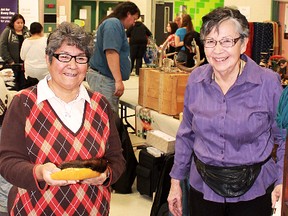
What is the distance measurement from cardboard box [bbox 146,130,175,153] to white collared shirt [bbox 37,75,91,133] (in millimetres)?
2357

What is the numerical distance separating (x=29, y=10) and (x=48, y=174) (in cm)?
983

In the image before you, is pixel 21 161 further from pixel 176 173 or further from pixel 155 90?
pixel 155 90

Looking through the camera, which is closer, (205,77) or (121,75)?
(205,77)

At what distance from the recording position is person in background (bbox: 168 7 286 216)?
2277mm

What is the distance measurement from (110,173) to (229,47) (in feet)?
2.21

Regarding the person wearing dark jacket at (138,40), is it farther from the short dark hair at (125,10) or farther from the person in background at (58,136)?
the person in background at (58,136)

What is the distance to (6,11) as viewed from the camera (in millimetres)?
10906

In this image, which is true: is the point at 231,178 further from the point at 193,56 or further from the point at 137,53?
the point at 137,53

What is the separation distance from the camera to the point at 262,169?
7.69 ft

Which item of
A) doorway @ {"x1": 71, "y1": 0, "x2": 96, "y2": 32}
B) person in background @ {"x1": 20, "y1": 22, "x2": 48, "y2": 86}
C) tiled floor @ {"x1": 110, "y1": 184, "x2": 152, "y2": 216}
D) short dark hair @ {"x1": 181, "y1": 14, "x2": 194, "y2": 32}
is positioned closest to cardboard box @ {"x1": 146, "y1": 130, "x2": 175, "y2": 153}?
tiled floor @ {"x1": 110, "y1": 184, "x2": 152, "y2": 216}

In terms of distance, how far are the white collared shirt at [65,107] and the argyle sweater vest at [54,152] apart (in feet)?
0.05

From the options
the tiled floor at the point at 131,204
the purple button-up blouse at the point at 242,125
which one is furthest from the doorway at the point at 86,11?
the purple button-up blouse at the point at 242,125

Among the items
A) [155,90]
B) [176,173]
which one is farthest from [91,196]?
[155,90]

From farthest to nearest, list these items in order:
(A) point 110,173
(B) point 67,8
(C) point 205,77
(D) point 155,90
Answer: (B) point 67,8 → (D) point 155,90 → (C) point 205,77 → (A) point 110,173
